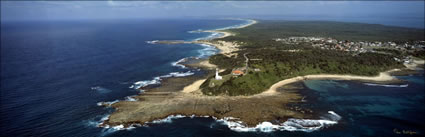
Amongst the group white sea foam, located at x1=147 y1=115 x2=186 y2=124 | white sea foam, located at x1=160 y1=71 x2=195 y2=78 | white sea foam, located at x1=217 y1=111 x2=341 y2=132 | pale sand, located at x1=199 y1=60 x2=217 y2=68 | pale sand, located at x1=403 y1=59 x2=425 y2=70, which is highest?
pale sand, located at x1=199 y1=60 x2=217 y2=68

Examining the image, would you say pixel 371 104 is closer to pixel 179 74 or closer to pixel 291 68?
pixel 291 68

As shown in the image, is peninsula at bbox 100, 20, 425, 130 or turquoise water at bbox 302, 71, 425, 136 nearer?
turquoise water at bbox 302, 71, 425, 136

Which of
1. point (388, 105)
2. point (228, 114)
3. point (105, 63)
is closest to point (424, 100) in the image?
point (388, 105)

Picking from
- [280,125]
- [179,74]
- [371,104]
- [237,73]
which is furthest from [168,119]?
[371,104]

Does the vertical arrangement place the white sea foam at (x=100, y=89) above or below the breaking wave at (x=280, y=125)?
above

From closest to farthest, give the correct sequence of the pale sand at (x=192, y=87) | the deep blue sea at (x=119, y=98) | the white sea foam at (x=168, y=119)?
the deep blue sea at (x=119, y=98) → the white sea foam at (x=168, y=119) → the pale sand at (x=192, y=87)

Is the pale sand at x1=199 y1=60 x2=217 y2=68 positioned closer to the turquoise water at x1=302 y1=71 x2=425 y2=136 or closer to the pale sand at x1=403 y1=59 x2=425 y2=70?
the turquoise water at x1=302 y1=71 x2=425 y2=136

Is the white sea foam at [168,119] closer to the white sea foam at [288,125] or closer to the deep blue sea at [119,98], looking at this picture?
the deep blue sea at [119,98]

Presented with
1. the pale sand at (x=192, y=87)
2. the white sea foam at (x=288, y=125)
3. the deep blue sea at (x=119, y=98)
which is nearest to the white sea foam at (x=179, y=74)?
the deep blue sea at (x=119, y=98)

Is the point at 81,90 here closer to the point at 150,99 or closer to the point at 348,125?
the point at 150,99

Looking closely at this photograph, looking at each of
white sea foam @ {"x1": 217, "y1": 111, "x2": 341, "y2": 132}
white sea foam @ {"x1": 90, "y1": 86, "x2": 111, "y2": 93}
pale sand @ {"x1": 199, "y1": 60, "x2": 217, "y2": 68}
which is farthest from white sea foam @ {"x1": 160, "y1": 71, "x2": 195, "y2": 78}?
white sea foam @ {"x1": 217, "y1": 111, "x2": 341, "y2": 132}

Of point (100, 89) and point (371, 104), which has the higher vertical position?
point (100, 89)
